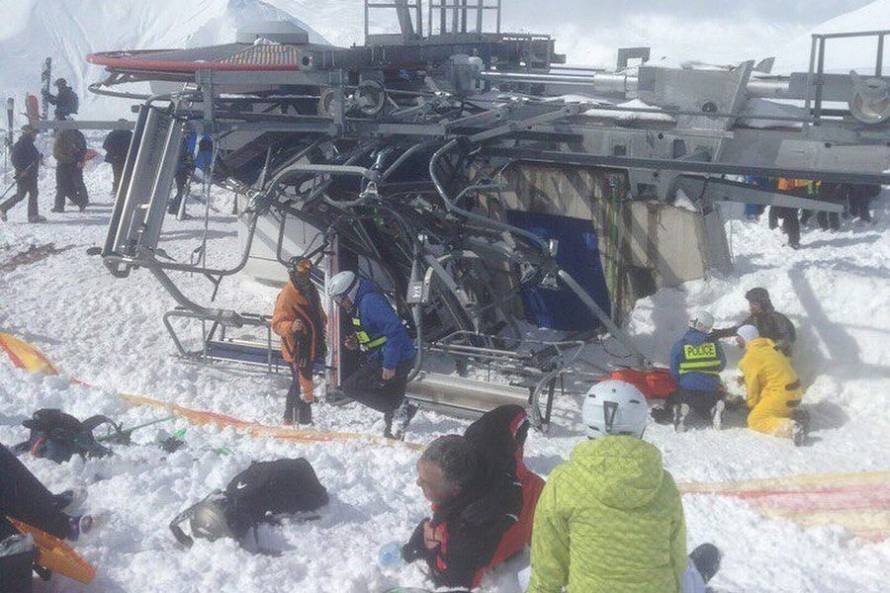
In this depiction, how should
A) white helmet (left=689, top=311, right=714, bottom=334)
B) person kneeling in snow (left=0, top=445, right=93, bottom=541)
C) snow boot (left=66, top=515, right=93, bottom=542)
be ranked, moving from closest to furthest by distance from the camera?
1. person kneeling in snow (left=0, top=445, right=93, bottom=541)
2. snow boot (left=66, top=515, right=93, bottom=542)
3. white helmet (left=689, top=311, right=714, bottom=334)

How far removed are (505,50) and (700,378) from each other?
656 cm

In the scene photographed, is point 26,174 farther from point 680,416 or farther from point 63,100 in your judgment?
point 680,416

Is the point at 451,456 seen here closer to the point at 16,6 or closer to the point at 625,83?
the point at 625,83

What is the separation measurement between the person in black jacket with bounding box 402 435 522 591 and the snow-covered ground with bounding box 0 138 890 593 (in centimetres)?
23

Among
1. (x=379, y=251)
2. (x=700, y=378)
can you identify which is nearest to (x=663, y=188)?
(x=700, y=378)

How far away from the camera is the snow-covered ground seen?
508 cm

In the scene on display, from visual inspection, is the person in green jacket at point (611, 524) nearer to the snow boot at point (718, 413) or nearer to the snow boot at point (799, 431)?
the snow boot at point (799, 431)

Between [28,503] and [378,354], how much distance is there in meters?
3.53

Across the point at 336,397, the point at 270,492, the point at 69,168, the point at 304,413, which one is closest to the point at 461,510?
the point at 270,492

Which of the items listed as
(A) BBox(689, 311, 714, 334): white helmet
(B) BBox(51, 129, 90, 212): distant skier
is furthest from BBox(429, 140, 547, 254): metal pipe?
(B) BBox(51, 129, 90, 212): distant skier

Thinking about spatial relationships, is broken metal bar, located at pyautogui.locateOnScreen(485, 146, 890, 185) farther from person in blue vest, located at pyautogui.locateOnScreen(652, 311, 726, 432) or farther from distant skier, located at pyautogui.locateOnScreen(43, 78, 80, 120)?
distant skier, located at pyautogui.locateOnScreen(43, 78, 80, 120)

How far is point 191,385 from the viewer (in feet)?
29.2

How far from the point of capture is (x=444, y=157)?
29.9ft

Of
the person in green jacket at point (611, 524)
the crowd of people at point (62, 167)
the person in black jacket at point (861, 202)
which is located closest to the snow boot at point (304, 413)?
the person in green jacket at point (611, 524)
